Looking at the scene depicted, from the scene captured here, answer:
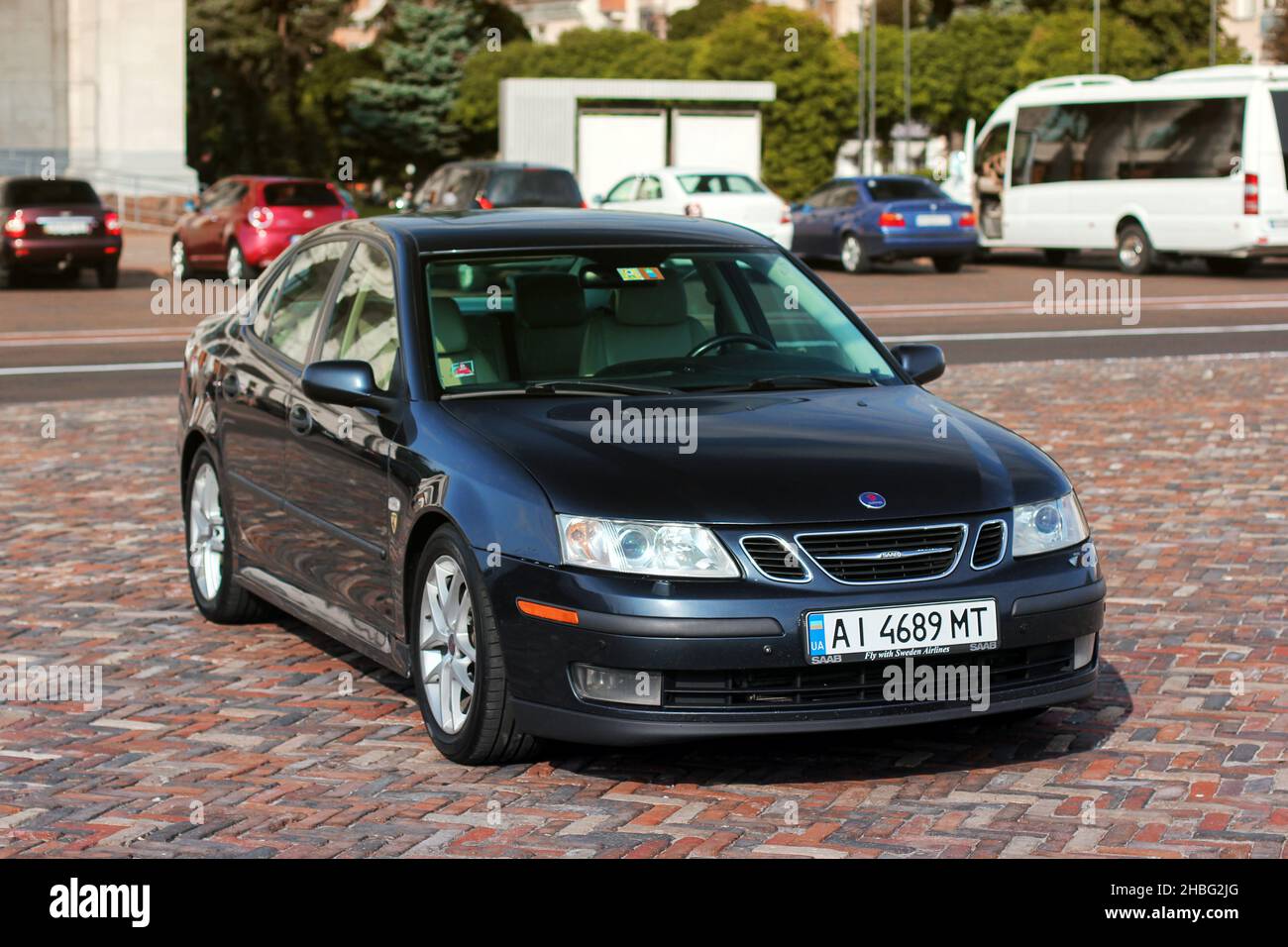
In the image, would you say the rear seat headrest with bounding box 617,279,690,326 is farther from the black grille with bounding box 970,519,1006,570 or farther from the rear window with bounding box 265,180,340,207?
the rear window with bounding box 265,180,340,207

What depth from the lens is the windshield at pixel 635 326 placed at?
21.5 ft

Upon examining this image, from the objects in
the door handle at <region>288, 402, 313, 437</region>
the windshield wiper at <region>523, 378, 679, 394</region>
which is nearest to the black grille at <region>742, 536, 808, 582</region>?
the windshield wiper at <region>523, 378, 679, 394</region>

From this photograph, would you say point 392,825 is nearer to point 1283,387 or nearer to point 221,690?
point 221,690

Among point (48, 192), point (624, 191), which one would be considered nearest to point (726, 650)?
point (48, 192)

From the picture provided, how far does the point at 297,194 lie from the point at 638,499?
85.6 feet

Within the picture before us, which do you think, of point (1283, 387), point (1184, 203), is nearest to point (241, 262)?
point (1184, 203)

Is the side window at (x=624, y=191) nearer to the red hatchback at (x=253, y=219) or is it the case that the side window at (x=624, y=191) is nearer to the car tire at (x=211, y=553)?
the red hatchback at (x=253, y=219)

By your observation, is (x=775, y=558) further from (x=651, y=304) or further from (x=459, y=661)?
(x=651, y=304)

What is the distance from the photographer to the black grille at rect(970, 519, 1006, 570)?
18.6ft

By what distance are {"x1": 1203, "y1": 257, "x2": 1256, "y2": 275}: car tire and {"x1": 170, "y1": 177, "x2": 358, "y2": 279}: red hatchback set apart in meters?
13.2

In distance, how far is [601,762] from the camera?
6.04 m

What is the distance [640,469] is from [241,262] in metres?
25.6

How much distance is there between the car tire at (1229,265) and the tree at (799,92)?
3399cm

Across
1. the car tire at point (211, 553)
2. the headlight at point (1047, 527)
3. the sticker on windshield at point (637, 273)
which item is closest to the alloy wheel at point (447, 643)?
the sticker on windshield at point (637, 273)
